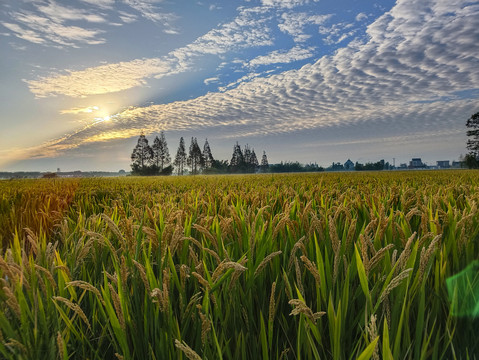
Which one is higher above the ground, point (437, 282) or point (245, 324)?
point (437, 282)

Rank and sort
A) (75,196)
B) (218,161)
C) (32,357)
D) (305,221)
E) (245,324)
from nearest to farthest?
(32,357) → (245,324) → (305,221) → (75,196) → (218,161)

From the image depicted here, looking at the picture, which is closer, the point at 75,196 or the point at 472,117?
the point at 75,196

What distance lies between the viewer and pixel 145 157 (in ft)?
327

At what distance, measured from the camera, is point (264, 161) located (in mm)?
143625

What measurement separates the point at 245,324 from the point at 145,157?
103 m

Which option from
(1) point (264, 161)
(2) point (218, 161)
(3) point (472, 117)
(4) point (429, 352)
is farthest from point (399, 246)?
(1) point (264, 161)

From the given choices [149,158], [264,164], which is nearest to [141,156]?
[149,158]

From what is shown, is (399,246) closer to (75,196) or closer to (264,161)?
(75,196)

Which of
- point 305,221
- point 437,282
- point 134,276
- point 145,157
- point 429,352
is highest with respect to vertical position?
point 145,157

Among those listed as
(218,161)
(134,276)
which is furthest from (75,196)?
(218,161)

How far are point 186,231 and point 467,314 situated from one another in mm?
1608

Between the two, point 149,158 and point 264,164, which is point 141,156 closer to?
point 149,158

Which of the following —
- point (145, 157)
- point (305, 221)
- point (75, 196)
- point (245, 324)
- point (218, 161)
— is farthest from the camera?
point (218, 161)

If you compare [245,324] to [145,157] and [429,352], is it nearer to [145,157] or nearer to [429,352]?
[429,352]
